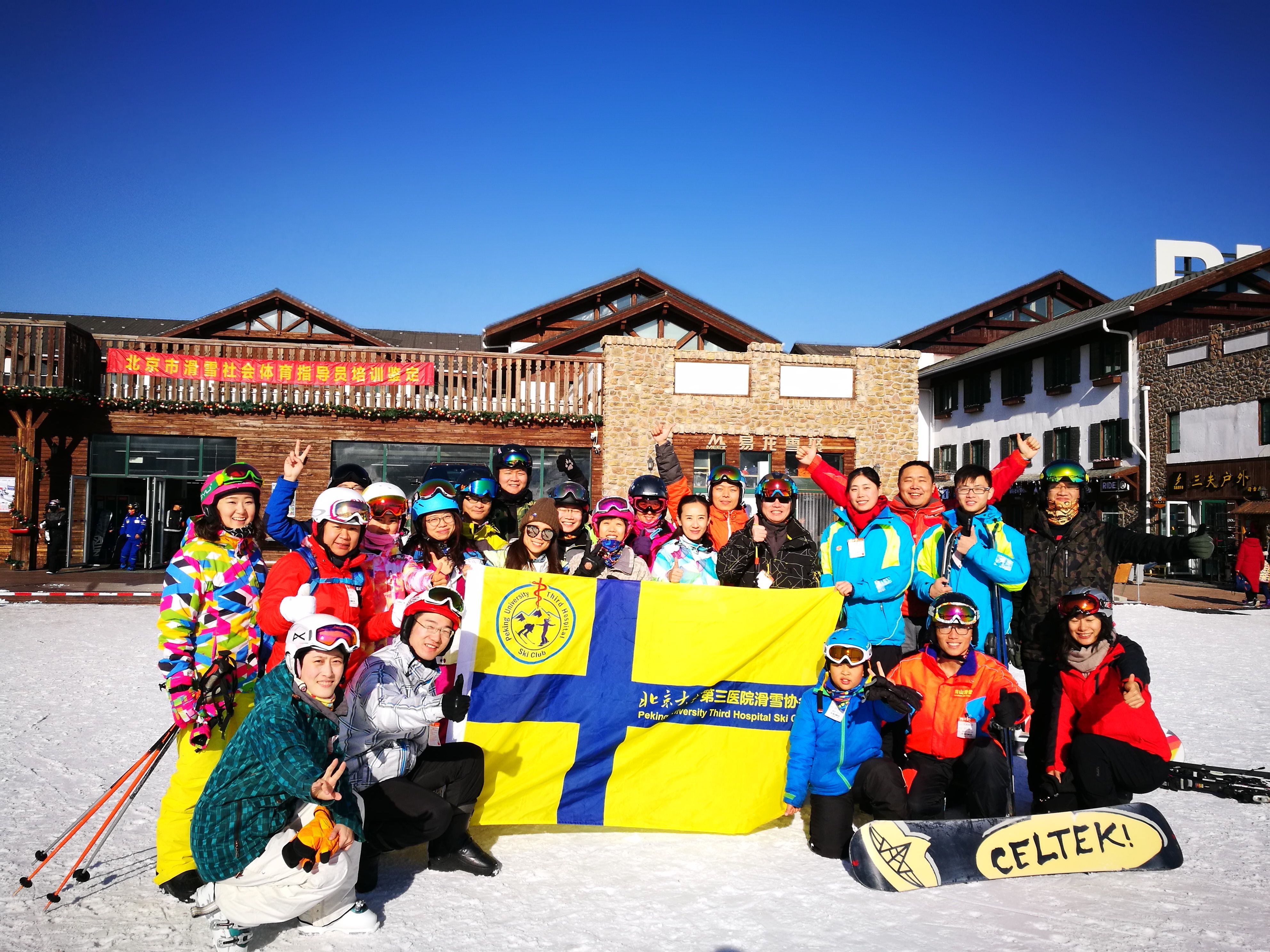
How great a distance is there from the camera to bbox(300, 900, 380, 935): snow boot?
3250 millimetres

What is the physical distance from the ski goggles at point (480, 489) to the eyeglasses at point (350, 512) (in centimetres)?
141

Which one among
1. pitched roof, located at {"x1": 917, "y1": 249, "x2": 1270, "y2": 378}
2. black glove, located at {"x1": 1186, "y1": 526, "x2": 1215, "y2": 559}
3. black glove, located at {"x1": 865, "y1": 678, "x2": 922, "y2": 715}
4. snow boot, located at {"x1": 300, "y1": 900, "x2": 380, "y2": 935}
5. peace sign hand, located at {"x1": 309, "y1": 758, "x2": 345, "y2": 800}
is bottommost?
snow boot, located at {"x1": 300, "y1": 900, "x2": 380, "y2": 935}

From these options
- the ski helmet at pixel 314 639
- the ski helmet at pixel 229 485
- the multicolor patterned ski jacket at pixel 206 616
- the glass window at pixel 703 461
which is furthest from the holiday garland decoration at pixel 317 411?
the ski helmet at pixel 314 639

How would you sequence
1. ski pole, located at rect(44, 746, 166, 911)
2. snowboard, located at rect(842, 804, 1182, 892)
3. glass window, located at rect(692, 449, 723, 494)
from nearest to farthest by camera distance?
ski pole, located at rect(44, 746, 166, 911) < snowboard, located at rect(842, 804, 1182, 892) < glass window, located at rect(692, 449, 723, 494)

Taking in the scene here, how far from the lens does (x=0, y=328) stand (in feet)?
58.9

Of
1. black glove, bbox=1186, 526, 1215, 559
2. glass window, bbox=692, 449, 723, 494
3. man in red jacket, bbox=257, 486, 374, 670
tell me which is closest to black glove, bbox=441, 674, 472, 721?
man in red jacket, bbox=257, 486, 374, 670

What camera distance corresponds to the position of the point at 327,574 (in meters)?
4.01

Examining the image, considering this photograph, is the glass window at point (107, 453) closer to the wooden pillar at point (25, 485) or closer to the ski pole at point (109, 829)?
the wooden pillar at point (25, 485)

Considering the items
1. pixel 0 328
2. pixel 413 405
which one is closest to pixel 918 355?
pixel 413 405

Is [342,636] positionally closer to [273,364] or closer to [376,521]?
[376,521]

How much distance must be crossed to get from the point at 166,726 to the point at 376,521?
9.34 ft

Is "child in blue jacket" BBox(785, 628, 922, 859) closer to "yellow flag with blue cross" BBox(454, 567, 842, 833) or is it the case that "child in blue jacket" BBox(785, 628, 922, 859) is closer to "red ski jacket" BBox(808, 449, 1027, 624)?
"yellow flag with blue cross" BBox(454, 567, 842, 833)

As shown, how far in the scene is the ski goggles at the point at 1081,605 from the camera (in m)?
4.37

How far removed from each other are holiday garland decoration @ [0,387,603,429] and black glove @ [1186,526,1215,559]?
53.0 feet
